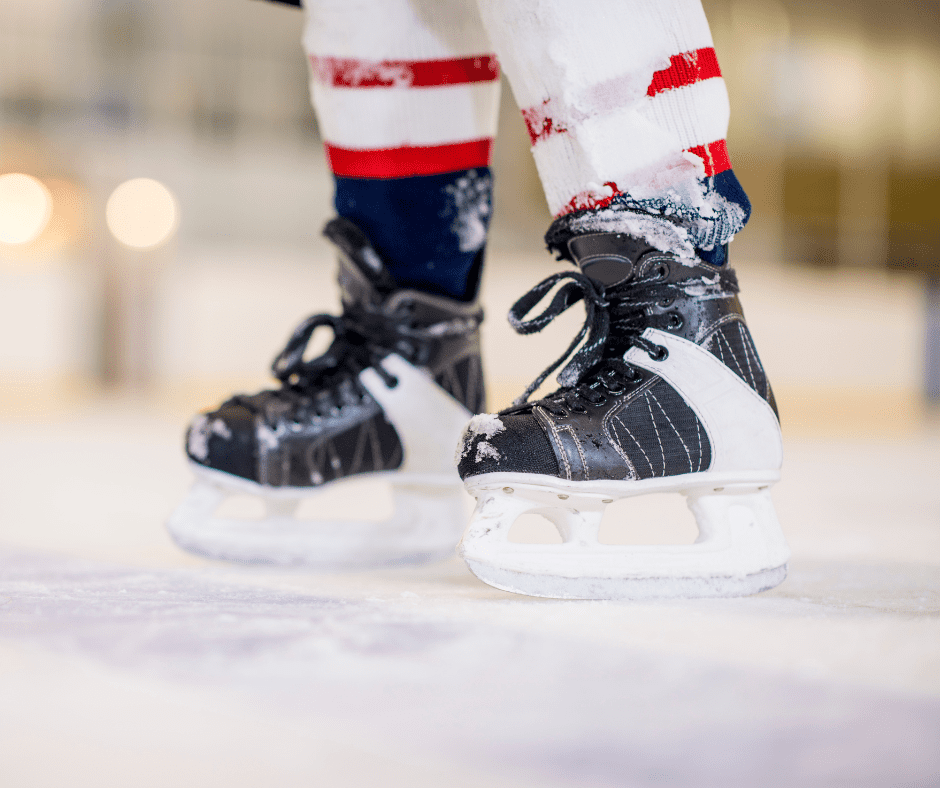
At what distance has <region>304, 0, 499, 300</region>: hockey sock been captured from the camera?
2.33 ft

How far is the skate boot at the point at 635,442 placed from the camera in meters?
0.49

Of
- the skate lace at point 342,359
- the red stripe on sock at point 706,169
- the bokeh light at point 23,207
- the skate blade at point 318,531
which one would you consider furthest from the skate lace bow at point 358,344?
the bokeh light at point 23,207

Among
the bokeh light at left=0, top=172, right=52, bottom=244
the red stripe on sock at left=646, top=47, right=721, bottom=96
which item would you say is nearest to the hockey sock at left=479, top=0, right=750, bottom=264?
the red stripe on sock at left=646, top=47, right=721, bottom=96

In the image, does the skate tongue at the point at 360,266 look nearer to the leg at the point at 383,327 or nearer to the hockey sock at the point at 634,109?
the leg at the point at 383,327

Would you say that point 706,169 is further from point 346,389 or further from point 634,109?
point 346,389

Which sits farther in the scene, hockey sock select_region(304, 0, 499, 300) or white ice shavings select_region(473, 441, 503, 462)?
hockey sock select_region(304, 0, 499, 300)

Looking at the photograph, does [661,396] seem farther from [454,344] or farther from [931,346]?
[931,346]

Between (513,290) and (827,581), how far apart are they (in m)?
3.27

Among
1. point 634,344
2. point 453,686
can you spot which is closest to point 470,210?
point 634,344

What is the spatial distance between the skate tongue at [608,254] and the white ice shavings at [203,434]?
31 cm

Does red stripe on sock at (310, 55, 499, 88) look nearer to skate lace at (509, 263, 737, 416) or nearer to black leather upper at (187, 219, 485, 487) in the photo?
black leather upper at (187, 219, 485, 487)

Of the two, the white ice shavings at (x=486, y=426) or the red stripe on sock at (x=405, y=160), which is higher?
the red stripe on sock at (x=405, y=160)

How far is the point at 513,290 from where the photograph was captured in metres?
3.80

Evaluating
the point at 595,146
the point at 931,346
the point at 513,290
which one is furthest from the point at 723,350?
the point at 513,290
